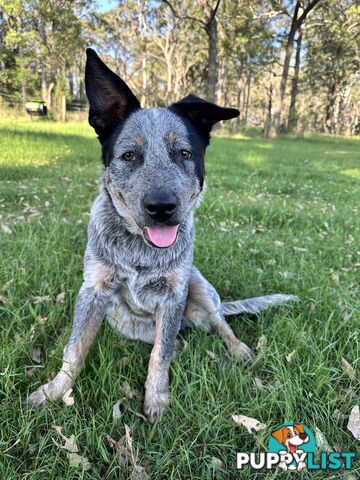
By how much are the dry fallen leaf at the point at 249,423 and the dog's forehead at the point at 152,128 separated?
1.74m

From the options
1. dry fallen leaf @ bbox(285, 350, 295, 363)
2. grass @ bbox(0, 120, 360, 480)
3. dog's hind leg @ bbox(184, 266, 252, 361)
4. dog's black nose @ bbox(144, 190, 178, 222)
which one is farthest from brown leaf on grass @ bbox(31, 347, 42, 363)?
dry fallen leaf @ bbox(285, 350, 295, 363)

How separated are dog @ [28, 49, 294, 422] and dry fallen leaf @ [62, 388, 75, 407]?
8cm

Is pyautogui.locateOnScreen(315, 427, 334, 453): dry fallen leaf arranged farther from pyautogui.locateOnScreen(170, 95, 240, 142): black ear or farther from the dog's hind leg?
pyautogui.locateOnScreen(170, 95, 240, 142): black ear

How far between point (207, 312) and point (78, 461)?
1.35 metres

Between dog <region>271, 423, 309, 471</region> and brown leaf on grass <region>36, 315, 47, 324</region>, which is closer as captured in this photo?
dog <region>271, 423, 309, 471</region>

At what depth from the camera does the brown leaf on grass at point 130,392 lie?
Result: 2.07m

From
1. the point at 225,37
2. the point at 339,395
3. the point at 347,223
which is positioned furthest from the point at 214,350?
the point at 225,37

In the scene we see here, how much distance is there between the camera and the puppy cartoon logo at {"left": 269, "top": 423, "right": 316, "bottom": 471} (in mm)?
1705

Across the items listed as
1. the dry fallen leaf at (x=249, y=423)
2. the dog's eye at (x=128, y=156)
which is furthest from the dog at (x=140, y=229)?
the dry fallen leaf at (x=249, y=423)

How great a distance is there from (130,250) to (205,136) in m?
1.07

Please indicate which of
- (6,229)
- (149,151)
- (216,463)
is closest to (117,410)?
(216,463)

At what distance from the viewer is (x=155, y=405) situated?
6.54 ft

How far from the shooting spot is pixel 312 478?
5.37 ft

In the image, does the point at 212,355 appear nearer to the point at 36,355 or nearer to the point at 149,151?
the point at 36,355
